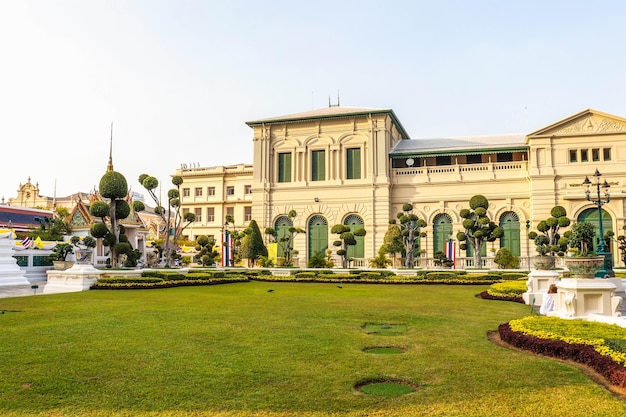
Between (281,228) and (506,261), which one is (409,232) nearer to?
(506,261)

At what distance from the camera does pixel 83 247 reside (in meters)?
29.9

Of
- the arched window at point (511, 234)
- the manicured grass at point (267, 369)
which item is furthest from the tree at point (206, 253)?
the manicured grass at point (267, 369)

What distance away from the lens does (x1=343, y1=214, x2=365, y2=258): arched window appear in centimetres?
4184

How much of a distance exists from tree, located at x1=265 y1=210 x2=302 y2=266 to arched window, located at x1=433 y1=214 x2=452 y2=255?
10584mm

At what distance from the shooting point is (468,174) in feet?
134

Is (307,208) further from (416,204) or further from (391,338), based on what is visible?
(391,338)

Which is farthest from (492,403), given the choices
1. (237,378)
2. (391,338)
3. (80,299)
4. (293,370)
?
(80,299)

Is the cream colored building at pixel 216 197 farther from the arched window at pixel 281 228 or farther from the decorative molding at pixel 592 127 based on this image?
the decorative molding at pixel 592 127

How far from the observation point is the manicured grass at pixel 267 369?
5.50 meters

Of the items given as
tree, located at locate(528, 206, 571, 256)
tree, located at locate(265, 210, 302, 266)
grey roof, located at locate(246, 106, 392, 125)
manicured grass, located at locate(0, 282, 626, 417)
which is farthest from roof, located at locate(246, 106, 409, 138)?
manicured grass, located at locate(0, 282, 626, 417)

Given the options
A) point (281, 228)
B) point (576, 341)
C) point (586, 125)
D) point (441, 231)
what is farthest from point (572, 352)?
point (281, 228)

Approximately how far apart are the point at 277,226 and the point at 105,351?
36.4 m

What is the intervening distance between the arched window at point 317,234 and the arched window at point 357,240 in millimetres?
1975

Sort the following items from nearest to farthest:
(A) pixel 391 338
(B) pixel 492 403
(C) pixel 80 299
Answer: (B) pixel 492 403 < (A) pixel 391 338 < (C) pixel 80 299
